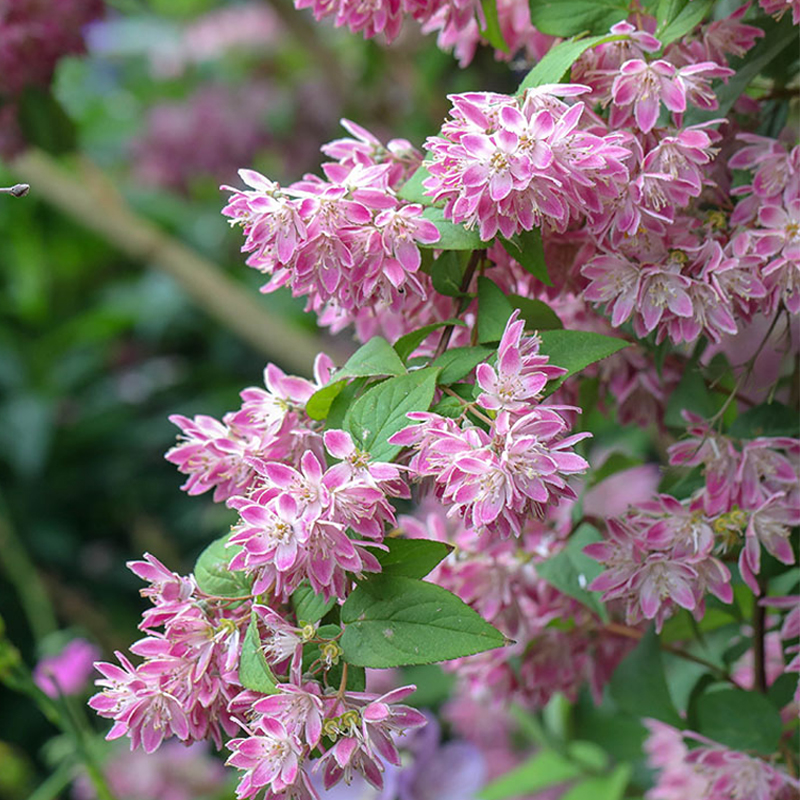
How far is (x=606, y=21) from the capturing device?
377 mm

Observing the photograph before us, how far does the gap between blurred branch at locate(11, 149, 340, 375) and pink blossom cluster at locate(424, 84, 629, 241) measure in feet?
2.59

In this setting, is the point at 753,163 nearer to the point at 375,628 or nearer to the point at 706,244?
the point at 706,244

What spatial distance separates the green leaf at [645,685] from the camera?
422 millimetres

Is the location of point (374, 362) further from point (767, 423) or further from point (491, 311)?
point (767, 423)

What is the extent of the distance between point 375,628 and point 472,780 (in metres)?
0.38

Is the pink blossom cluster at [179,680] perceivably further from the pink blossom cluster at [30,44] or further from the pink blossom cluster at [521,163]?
the pink blossom cluster at [30,44]

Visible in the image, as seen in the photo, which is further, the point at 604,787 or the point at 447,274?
the point at 604,787

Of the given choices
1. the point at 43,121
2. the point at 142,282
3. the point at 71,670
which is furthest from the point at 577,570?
the point at 142,282

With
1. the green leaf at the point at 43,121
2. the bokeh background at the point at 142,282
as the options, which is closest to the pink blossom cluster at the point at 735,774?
the green leaf at the point at 43,121

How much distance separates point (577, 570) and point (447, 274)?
0.49 feet

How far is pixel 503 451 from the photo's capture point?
0.99 ft

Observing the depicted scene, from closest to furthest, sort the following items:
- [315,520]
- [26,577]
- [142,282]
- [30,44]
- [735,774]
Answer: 1. [315,520]
2. [735,774]
3. [30,44]
4. [26,577]
5. [142,282]

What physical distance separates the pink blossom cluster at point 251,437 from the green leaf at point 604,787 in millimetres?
346

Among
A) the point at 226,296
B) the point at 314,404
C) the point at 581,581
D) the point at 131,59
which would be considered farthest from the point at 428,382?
the point at 131,59
